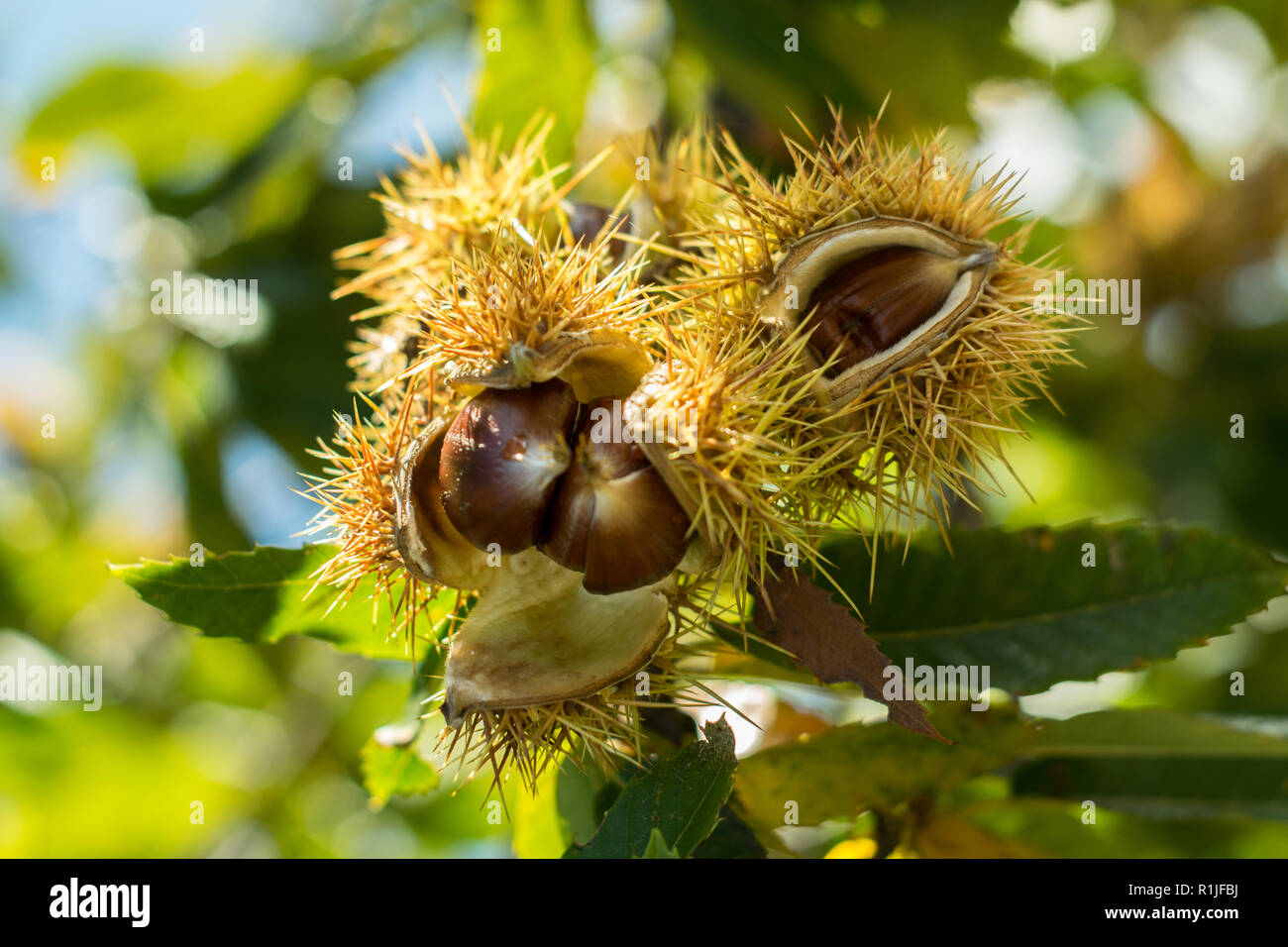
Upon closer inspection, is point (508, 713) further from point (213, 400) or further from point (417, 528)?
point (213, 400)

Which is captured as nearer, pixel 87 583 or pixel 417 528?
pixel 417 528

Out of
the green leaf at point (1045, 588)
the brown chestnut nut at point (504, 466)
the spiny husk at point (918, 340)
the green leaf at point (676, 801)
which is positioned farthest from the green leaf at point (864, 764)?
the brown chestnut nut at point (504, 466)

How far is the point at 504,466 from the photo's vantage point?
1312mm

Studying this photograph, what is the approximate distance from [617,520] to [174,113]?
253 centimetres

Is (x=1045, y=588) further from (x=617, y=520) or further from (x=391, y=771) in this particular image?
(x=391, y=771)

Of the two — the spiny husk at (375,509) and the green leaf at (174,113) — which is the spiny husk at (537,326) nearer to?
the spiny husk at (375,509)

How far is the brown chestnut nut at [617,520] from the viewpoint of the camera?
50.9 inches

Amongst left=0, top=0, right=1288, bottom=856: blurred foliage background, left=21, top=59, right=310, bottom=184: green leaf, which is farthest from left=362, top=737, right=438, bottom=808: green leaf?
left=21, top=59, right=310, bottom=184: green leaf

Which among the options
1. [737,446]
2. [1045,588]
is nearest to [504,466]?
[737,446]

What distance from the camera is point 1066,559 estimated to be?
5.69 feet

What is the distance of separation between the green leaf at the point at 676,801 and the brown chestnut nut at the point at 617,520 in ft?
0.89

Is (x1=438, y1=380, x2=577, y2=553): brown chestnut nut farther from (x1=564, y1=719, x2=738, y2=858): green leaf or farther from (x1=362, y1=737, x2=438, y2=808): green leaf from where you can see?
(x1=362, y1=737, x2=438, y2=808): green leaf

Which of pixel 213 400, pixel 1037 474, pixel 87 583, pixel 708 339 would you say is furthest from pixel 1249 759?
pixel 87 583
